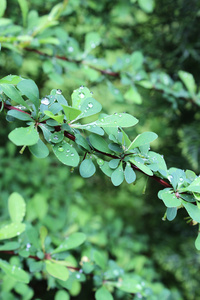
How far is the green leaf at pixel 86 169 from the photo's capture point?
490mm

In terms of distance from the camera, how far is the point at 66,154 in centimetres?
47

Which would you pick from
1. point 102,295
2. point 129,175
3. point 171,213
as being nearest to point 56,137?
point 129,175

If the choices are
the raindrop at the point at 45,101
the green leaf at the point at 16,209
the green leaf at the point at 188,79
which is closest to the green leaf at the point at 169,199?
the raindrop at the point at 45,101

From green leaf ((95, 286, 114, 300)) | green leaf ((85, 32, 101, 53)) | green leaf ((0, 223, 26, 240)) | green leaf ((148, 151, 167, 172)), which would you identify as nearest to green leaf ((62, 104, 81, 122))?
green leaf ((148, 151, 167, 172))

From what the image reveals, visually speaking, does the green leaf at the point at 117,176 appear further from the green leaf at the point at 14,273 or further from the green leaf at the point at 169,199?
the green leaf at the point at 14,273

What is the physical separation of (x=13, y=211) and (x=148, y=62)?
100 cm

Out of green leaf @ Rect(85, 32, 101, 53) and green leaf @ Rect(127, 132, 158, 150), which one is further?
green leaf @ Rect(85, 32, 101, 53)

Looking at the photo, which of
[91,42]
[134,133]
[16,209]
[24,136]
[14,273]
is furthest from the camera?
[134,133]

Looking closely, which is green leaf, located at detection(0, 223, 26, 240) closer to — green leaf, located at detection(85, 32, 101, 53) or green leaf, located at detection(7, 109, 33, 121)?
green leaf, located at detection(7, 109, 33, 121)

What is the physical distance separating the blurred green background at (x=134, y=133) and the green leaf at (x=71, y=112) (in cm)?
69

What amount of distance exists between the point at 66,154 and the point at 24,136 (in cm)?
7

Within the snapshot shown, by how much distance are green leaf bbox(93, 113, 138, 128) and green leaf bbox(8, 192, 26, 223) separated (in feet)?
1.11

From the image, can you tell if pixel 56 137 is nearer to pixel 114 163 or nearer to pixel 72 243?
pixel 114 163

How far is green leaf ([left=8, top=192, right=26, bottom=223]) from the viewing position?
0.69 m
